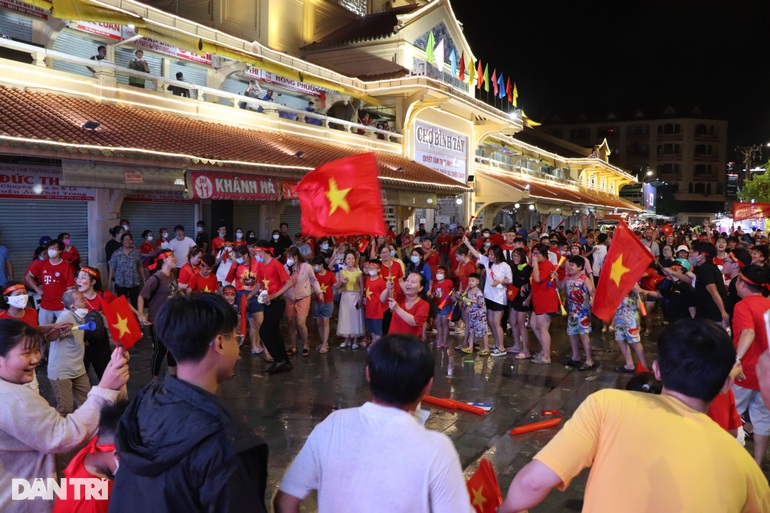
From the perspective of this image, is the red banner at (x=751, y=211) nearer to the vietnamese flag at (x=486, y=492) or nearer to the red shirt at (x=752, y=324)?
the red shirt at (x=752, y=324)

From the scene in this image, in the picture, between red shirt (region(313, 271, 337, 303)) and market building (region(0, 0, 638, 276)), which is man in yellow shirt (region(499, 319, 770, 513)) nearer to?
red shirt (region(313, 271, 337, 303))

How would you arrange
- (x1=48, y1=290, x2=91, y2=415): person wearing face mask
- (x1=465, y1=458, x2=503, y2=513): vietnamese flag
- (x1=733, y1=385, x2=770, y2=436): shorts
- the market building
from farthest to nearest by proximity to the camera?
the market building → (x1=48, y1=290, x2=91, y2=415): person wearing face mask → (x1=733, y1=385, x2=770, y2=436): shorts → (x1=465, y1=458, x2=503, y2=513): vietnamese flag

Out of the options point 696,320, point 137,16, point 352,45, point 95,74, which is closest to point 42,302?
point 95,74

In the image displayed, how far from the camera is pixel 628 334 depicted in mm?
7797

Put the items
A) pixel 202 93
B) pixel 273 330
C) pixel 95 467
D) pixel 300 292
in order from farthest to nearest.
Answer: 1. pixel 202 93
2. pixel 300 292
3. pixel 273 330
4. pixel 95 467

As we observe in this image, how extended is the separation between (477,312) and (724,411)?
5748 mm

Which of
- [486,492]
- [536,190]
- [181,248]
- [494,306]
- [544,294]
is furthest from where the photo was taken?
[536,190]

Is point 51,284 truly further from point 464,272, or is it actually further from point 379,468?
point 379,468

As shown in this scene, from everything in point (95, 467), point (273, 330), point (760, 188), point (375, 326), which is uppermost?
point (760, 188)

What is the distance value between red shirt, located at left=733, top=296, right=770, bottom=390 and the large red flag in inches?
129

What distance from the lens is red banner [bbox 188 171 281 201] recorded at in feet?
37.9

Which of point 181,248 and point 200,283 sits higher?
point 181,248

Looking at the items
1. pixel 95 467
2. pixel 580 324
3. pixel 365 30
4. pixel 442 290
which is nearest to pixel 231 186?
pixel 442 290

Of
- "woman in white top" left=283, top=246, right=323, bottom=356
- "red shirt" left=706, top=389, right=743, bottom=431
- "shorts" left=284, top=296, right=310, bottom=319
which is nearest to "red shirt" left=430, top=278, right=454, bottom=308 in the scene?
"woman in white top" left=283, top=246, right=323, bottom=356
